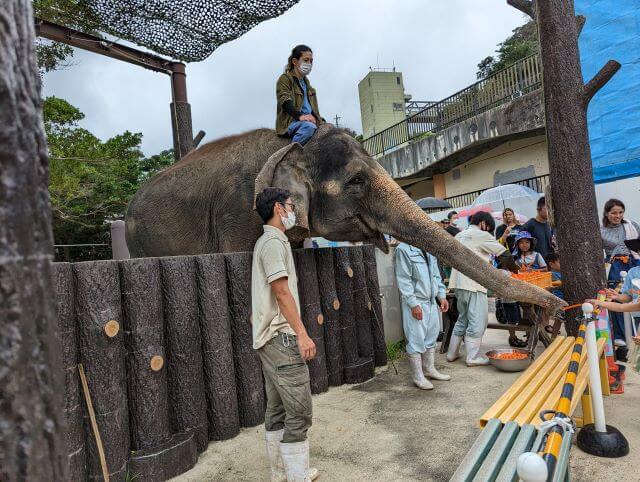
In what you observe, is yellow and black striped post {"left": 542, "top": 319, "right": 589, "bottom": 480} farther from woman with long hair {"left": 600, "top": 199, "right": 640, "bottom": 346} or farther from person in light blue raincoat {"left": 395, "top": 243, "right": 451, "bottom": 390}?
woman with long hair {"left": 600, "top": 199, "right": 640, "bottom": 346}

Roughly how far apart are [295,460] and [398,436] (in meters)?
1.07

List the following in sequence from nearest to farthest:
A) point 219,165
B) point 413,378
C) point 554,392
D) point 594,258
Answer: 1. point 554,392
2. point 594,258
3. point 413,378
4. point 219,165

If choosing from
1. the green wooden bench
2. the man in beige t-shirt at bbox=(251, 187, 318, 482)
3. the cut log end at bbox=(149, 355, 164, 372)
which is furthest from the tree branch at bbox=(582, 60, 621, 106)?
the cut log end at bbox=(149, 355, 164, 372)

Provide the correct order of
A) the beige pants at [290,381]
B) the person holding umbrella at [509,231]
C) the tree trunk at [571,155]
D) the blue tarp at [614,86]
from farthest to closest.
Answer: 1. the blue tarp at [614,86]
2. the person holding umbrella at [509,231]
3. the tree trunk at [571,155]
4. the beige pants at [290,381]

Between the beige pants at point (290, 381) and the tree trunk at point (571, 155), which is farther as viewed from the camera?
the tree trunk at point (571, 155)

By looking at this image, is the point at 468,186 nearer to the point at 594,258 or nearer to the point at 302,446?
the point at 594,258

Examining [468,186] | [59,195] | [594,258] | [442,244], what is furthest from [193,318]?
[468,186]

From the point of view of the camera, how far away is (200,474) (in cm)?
304

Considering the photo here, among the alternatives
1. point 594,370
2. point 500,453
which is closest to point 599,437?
point 594,370

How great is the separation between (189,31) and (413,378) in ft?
16.6

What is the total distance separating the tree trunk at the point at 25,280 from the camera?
528mm

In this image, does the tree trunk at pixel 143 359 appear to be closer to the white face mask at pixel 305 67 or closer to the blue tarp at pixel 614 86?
the white face mask at pixel 305 67

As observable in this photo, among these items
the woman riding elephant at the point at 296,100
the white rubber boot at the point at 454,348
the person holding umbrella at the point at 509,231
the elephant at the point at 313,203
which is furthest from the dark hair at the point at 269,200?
the person holding umbrella at the point at 509,231

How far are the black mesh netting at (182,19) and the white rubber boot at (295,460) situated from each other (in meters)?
4.80
